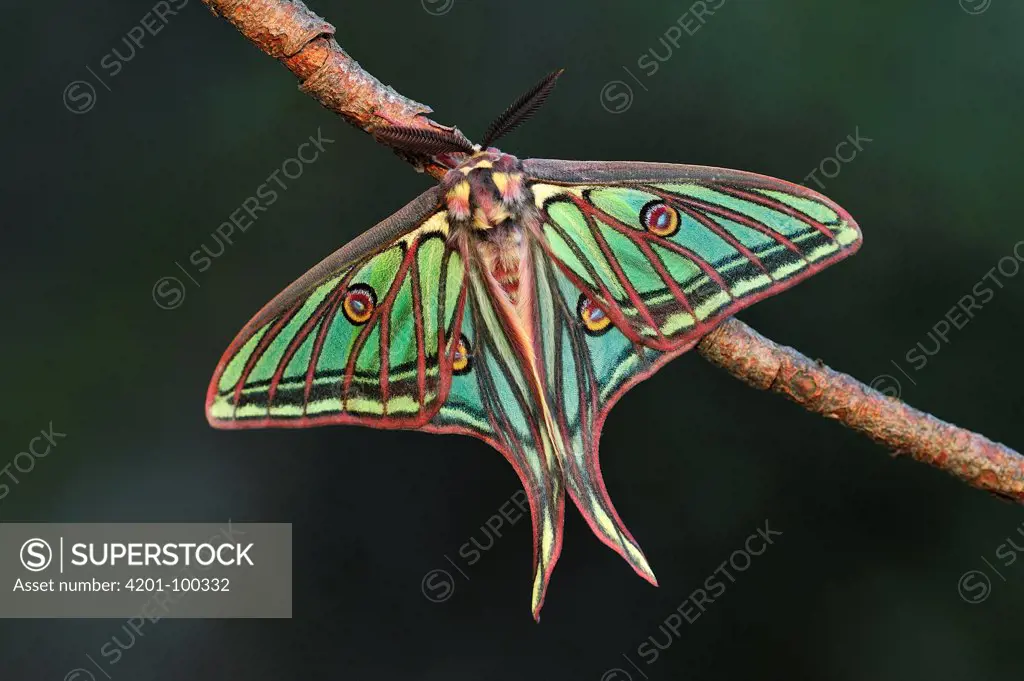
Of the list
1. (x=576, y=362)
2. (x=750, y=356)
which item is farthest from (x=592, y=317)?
(x=750, y=356)

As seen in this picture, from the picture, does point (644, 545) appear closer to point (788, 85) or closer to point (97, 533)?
point (788, 85)

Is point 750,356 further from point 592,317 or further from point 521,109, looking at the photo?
point 521,109

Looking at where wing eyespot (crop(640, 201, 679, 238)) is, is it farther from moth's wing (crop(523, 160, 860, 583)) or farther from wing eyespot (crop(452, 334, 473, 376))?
wing eyespot (crop(452, 334, 473, 376))

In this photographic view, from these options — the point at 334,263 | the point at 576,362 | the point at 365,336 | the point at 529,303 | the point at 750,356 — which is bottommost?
the point at 750,356

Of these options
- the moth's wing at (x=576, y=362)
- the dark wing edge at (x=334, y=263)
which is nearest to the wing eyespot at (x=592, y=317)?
the moth's wing at (x=576, y=362)

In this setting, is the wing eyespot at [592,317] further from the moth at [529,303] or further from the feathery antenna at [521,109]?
the feathery antenna at [521,109]

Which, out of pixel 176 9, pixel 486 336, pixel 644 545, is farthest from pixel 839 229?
pixel 176 9
